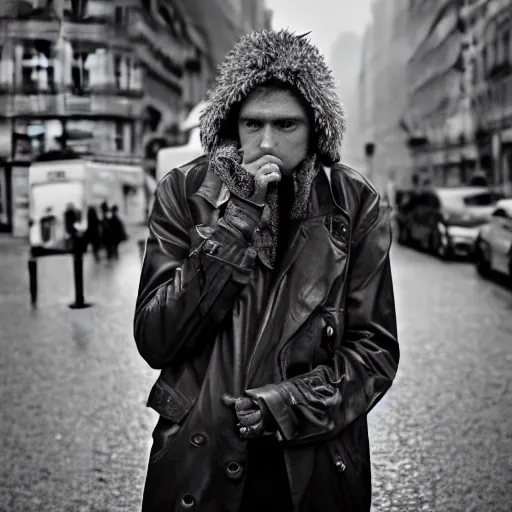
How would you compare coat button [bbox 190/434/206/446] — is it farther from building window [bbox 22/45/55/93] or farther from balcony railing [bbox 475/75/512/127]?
balcony railing [bbox 475/75/512/127]

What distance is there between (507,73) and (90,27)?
8272 millimetres

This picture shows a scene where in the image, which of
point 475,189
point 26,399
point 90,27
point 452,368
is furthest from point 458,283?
point 26,399

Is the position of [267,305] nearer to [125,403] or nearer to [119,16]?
[125,403]

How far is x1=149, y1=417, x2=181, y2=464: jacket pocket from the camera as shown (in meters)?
1.59

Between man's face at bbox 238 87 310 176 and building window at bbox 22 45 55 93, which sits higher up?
building window at bbox 22 45 55 93

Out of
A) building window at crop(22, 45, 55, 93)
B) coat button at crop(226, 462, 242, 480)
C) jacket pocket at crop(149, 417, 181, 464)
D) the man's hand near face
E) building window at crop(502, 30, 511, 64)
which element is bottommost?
coat button at crop(226, 462, 242, 480)

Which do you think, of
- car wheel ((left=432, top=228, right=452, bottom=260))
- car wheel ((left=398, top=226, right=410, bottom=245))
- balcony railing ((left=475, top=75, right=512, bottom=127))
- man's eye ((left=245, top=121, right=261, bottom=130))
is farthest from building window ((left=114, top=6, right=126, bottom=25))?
car wheel ((left=398, top=226, right=410, bottom=245))

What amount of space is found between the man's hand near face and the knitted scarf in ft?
0.04

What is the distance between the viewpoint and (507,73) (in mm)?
12977

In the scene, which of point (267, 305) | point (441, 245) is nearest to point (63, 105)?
point (267, 305)

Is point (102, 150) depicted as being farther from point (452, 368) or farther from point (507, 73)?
point (507, 73)

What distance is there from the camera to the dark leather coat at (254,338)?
1.48 m

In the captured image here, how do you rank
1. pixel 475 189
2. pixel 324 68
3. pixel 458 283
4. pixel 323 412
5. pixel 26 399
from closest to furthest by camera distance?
pixel 323 412 → pixel 324 68 → pixel 26 399 → pixel 458 283 → pixel 475 189

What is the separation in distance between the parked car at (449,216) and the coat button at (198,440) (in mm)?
11458
